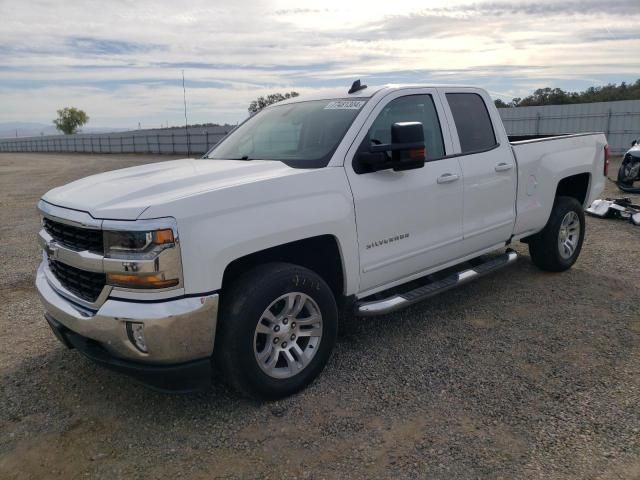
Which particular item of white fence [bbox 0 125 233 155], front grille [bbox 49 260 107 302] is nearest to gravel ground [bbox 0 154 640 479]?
front grille [bbox 49 260 107 302]

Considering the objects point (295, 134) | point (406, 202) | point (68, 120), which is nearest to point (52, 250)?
point (295, 134)

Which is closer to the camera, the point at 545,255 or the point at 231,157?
the point at 231,157

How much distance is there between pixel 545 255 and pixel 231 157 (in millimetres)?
3515

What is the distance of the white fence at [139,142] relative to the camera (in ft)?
123

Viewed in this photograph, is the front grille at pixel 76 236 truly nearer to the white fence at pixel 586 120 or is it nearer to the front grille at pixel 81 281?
the front grille at pixel 81 281

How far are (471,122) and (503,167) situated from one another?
1.62 ft

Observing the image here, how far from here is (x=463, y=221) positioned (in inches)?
179

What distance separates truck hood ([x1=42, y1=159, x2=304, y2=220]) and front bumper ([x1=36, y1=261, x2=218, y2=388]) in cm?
50

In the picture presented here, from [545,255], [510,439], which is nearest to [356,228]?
[510,439]

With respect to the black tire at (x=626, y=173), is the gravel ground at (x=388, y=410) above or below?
below

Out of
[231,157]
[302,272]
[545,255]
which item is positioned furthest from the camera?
[545,255]

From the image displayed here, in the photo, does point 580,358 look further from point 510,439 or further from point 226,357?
point 226,357

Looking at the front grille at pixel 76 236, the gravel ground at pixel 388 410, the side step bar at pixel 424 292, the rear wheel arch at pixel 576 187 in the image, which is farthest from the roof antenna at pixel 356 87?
the rear wheel arch at pixel 576 187

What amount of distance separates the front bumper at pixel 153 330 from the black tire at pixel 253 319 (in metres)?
0.12
